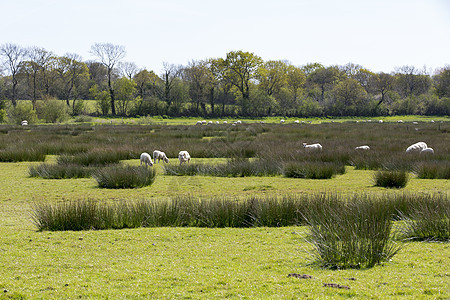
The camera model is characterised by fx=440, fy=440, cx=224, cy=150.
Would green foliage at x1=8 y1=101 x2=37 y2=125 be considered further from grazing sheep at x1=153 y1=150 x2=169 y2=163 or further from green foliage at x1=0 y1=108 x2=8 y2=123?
grazing sheep at x1=153 y1=150 x2=169 y2=163

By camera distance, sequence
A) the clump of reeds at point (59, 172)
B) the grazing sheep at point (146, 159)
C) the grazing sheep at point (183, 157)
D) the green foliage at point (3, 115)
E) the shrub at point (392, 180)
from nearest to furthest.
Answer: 1. the shrub at point (392, 180)
2. the clump of reeds at point (59, 172)
3. the grazing sheep at point (146, 159)
4. the grazing sheep at point (183, 157)
5. the green foliage at point (3, 115)

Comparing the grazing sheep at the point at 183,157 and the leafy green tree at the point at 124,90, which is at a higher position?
the leafy green tree at the point at 124,90

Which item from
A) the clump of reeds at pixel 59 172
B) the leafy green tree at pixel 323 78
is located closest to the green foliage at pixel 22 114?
the clump of reeds at pixel 59 172

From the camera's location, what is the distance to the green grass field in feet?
14.3

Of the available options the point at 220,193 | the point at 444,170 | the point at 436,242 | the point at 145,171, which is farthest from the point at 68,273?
the point at 444,170

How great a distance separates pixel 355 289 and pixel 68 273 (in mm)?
3222

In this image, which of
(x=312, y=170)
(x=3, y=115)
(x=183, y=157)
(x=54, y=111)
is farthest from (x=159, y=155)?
(x=3, y=115)

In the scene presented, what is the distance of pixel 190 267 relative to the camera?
5.33 metres

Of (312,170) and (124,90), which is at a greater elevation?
(124,90)

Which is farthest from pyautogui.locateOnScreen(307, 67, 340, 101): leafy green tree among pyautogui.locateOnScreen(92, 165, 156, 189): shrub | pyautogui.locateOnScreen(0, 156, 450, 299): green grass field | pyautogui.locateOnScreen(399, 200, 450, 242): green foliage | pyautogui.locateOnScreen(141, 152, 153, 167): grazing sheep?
pyautogui.locateOnScreen(0, 156, 450, 299): green grass field

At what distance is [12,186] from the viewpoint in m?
12.7

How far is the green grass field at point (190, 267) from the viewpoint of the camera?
4.36 metres

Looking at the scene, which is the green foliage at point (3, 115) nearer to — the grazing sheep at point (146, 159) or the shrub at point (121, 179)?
the grazing sheep at point (146, 159)

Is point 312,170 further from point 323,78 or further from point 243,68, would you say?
point 323,78
